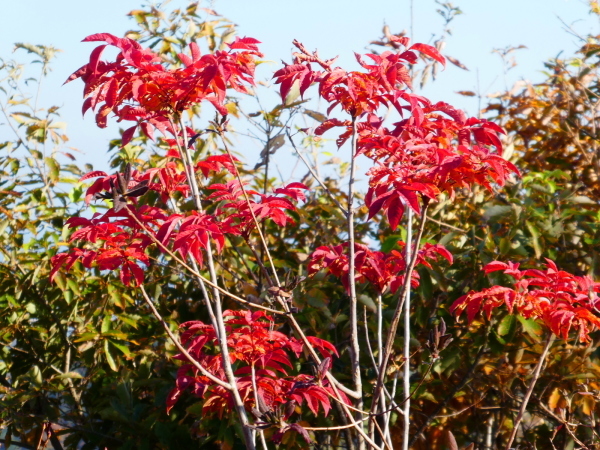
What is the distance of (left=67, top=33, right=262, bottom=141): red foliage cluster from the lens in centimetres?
165

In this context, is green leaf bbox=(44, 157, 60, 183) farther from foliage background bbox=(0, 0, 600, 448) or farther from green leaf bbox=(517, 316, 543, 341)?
green leaf bbox=(517, 316, 543, 341)

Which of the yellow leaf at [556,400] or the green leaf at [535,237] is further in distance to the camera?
the yellow leaf at [556,400]

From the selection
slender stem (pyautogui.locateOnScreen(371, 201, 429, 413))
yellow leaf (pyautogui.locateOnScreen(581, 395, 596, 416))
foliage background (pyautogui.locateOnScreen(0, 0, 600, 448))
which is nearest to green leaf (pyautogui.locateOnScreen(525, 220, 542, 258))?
foliage background (pyautogui.locateOnScreen(0, 0, 600, 448))

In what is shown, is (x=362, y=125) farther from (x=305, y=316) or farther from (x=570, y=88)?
(x=570, y=88)

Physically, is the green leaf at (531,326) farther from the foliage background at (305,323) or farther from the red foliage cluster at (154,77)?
the red foliage cluster at (154,77)

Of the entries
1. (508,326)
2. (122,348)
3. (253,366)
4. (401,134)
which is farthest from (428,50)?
(122,348)

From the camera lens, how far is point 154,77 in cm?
168

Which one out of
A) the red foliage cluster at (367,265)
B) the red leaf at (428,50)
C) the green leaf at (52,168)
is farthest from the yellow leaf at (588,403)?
the green leaf at (52,168)

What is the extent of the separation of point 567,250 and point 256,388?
66.9 inches

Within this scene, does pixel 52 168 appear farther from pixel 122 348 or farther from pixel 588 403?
pixel 588 403

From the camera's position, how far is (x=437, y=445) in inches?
117

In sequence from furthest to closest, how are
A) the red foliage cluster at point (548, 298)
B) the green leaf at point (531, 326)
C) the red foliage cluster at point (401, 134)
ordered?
the green leaf at point (531, 326) < the red foliage cluster at point (548, 298) < the red foliage cluster at point (401, 134)

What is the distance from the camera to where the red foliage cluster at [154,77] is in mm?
1646

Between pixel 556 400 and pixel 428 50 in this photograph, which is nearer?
pixel 428 50
